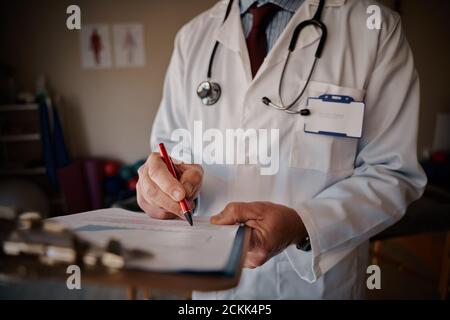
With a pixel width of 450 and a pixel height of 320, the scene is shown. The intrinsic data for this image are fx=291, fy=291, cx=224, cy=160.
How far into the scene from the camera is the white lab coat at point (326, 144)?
466 millimetres

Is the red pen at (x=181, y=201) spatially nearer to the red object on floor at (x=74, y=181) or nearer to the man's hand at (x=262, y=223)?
the man's hand at (x=262, y=223)

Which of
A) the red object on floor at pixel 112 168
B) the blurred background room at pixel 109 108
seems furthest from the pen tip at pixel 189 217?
the red object on floor at pixel 112 168

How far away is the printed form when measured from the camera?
215 mm

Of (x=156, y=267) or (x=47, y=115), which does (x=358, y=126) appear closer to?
(x=156, y=267)

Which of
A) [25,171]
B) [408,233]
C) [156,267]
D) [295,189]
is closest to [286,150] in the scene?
[295,189]

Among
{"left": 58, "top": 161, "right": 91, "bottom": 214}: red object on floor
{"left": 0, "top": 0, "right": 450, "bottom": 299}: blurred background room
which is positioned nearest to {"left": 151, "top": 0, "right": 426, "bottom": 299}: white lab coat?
{"left": 0, "top": 0, "right": 450, "bottom": 299}: blurred background room

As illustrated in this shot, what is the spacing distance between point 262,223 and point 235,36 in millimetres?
376

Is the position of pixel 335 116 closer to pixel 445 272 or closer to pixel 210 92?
pixel 210 92

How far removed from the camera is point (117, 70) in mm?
804

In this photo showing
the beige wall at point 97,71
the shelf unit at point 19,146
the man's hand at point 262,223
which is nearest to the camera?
the man's hand at point 262,223
